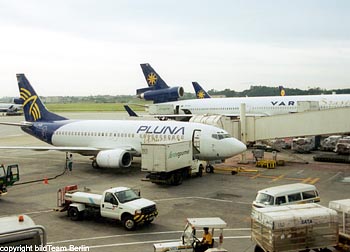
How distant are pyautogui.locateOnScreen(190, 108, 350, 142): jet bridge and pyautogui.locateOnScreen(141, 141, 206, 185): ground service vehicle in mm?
7534

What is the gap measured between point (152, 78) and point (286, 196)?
167 ft

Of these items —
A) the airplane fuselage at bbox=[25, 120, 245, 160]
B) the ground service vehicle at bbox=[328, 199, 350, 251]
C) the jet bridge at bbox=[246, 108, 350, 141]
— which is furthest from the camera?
the jet bridge at bbox=[246, 108, 350, 141]

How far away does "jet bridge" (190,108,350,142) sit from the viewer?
31.6 meters

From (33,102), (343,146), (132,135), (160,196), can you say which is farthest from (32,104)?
(343,146)

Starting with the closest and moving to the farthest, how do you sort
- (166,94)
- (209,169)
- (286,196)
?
1. (286,196)
2. (209,169)
3. (166,94)

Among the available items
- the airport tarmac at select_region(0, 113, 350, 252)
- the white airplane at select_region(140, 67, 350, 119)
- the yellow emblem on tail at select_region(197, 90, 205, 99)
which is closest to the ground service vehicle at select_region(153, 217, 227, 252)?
the airport tarmac at select_region(0, 113, 350, 252)

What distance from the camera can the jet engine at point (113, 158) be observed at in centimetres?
3030

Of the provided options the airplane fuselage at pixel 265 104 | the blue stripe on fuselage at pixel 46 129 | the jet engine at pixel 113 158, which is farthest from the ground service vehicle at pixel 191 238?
the airplane fuselage at pixel 265 104

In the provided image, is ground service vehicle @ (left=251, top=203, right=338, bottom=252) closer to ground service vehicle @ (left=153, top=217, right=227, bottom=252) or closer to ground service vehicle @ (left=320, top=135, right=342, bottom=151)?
ground service vehicle @ (left=153, top=217, right=227, bottom=252)

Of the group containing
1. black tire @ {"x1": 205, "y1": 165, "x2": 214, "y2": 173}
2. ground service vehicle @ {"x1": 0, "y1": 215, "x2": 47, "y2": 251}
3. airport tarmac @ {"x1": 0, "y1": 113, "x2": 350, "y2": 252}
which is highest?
ground service vehicle @ {"x1": 0, "y1": 215, "x2": 47, "y2": 251}

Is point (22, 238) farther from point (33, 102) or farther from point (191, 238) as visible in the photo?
point (33, 102)

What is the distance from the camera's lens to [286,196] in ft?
60.6

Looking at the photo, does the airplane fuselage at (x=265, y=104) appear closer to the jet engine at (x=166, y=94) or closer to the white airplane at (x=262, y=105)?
the white airplane at (x=262, y=105)

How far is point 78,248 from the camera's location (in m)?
15.5
